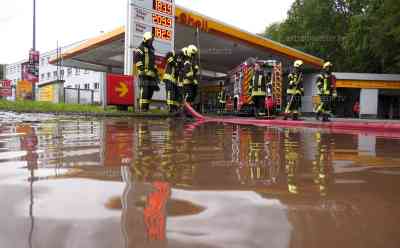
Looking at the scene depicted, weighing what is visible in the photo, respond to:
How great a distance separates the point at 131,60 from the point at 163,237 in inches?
446

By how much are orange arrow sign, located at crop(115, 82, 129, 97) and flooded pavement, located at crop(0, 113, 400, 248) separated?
808 cm

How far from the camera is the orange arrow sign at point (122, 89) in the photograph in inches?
438

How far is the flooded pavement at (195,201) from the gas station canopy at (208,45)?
32.4 ft

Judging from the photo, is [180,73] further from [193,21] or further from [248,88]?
[193,21]

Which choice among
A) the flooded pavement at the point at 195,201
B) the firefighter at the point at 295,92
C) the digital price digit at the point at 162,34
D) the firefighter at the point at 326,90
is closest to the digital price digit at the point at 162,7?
the digital price digit at the point at 162,34

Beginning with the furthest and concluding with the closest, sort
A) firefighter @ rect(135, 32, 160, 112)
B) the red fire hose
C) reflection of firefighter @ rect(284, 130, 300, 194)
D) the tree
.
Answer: the tree < firefighter @ rect(135, 32, 160, 112) < the red fire hose < reflection of firefighter @ rect(284, 130, 300, 194)

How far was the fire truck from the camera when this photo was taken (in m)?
15.1

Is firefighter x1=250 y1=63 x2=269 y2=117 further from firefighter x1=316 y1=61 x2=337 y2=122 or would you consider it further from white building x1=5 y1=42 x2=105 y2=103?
white building x1=5 y1=42 x2=105 y2=103

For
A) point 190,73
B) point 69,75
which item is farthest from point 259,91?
point 69,75

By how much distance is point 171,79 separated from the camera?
10477mm

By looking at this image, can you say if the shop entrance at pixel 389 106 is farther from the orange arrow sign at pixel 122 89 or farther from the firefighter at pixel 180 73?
the orange arrow sign at pixel 122 89

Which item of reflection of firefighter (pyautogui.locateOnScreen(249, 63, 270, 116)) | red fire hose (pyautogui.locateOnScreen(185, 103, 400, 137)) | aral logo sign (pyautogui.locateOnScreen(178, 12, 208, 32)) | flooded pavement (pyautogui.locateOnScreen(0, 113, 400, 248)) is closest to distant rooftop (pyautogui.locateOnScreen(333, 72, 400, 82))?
aral logo sign (pyautogui.locateOnScreen(178, 12, 208, 32))

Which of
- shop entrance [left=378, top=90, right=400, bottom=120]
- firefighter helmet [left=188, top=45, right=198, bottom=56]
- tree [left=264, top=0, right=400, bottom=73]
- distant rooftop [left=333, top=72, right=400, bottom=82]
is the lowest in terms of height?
shop entrance [left=378, top=90, right=400, bottom=120]

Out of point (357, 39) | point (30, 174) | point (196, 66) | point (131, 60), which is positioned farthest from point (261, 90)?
point (357, 39)
